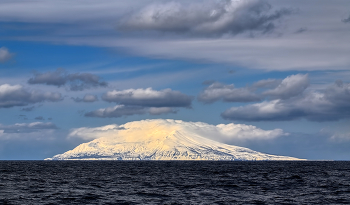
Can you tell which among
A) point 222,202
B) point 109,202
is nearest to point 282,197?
point 222,202

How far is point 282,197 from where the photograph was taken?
73.2 metres

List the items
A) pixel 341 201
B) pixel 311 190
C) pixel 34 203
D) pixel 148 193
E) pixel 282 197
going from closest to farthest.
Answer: pixel 34 203 < pixel 341 201 < pixel 282 197 < pixel 148 193 < pixel 311 190

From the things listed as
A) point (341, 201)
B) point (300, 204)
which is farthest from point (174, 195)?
point (341, 201)

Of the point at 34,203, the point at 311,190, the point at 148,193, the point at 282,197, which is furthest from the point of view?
the point at 311,190

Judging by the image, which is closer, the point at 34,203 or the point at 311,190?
the point at 34,203

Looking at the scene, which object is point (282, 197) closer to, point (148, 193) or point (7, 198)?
point (148, 193)

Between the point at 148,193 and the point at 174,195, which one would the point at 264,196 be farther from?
the point at 148,193

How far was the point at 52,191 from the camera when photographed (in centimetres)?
7956

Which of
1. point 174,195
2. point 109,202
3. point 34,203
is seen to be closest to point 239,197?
point 174,195

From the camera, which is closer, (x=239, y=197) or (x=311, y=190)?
(x=239, y=197)

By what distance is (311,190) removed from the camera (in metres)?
85.5

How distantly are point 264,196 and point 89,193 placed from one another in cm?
3169

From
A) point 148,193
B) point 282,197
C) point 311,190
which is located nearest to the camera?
point 282,197

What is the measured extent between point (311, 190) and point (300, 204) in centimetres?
2259
